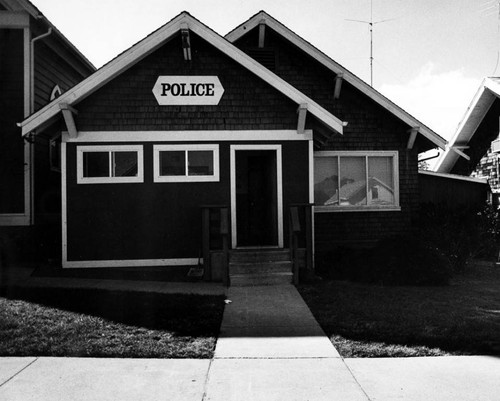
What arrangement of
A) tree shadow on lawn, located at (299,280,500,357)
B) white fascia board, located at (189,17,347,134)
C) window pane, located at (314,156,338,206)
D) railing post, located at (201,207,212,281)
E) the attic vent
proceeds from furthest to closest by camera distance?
the attic vent < window pane, located at (314,156,338,206) < white fascia board, located at (189,17,347,134) < railing post, located at (201,207,212,281) < tree shadow on lawn, located at (299,280,500,357)

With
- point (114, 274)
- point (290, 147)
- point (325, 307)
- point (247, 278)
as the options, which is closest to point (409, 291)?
point (325, 307)

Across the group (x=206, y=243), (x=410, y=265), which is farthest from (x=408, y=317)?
(x=206, y=243)

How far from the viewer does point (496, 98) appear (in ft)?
54.1

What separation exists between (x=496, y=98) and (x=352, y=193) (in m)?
7.69

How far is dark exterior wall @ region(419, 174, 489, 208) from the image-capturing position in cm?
1464

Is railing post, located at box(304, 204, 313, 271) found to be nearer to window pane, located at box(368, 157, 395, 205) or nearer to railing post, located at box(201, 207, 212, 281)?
railing post, located at box(201, 207, 212, 281)

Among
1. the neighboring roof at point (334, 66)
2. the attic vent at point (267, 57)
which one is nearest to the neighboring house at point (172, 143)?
the neighboring roof at point (334, 66)

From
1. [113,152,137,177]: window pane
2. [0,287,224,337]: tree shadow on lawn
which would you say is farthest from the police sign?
[0,287,224,337]: tree shadow on lawn

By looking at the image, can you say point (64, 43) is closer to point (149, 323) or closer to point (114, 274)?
point (114, 274)

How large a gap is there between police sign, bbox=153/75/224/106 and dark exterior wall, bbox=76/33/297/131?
0.10 metres

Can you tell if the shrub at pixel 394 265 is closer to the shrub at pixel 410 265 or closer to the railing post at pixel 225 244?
the shrub at pixel 410 265

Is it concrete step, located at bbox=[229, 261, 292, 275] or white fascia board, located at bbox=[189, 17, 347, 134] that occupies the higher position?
white fascia board, located at bbox=[189, 17, 347, 134]

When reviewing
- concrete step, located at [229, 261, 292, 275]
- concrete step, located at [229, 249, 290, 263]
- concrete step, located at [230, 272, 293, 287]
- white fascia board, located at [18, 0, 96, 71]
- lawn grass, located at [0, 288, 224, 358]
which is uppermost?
white fascia board, located at [18, 0, 96, 71]

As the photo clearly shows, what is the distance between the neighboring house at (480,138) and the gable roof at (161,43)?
803 cm
